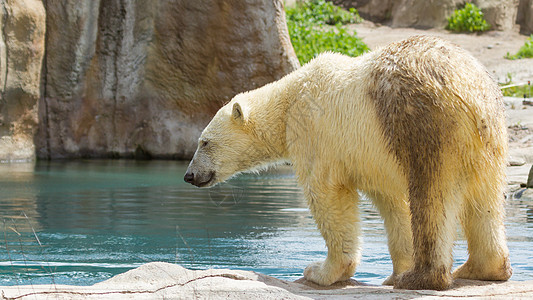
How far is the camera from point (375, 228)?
22.4 feet

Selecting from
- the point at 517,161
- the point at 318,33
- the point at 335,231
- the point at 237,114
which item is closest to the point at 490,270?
the point at 335,231

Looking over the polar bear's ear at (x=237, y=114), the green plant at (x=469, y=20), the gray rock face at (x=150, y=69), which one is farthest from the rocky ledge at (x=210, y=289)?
the green plant at (x=469, y=20)

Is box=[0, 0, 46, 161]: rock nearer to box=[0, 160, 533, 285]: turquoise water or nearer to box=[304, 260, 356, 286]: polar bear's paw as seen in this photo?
box=[0, 160, 533, 285]: turquoise water

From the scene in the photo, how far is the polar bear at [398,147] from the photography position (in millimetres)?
3646

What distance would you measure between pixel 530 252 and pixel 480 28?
1823cm

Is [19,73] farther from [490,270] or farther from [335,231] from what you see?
[490,270]

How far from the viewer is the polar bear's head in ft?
15.5

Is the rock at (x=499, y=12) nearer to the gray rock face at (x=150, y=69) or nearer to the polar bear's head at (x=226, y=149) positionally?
the gray rock face at (x=150, y=69)

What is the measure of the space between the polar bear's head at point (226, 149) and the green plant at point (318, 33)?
13533 millimetres

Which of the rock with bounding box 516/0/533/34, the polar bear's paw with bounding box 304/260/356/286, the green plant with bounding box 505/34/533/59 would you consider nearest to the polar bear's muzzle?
the polar bear's paw with bounding box 304/260/356/286

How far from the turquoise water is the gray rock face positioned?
3.63 meters

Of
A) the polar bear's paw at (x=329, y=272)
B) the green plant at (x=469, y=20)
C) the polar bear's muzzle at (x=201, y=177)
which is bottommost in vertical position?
the polar bear's paw at (x=329, y=272)

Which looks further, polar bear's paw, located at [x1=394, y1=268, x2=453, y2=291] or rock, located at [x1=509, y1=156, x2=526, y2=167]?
rock, located at [x1=509, y1=156, x2=526, y2=167]

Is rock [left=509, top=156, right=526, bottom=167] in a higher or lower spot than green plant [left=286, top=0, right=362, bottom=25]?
lower
